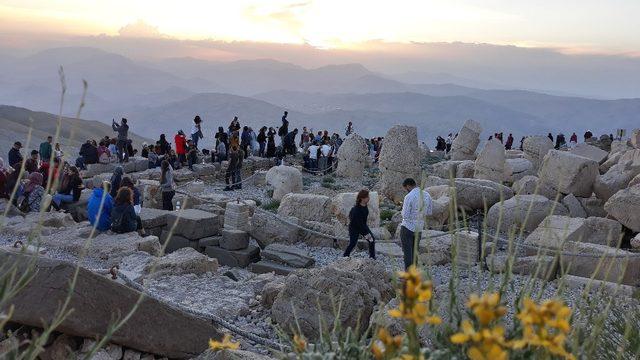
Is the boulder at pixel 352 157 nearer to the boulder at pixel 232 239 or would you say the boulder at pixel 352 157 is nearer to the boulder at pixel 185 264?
the boulder at pixel 232 239

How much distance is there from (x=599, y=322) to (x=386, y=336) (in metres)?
0.95

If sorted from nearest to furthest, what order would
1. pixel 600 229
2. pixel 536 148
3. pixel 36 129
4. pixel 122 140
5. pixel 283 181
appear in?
pixel 600 229, pixel 283 181, pixel 122 140, pixel 536 148, pixel 36 129

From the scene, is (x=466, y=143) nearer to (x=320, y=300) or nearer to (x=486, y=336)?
(x=320, y=300)

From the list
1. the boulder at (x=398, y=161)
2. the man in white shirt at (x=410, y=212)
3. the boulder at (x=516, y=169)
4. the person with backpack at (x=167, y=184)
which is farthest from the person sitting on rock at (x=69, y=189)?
the boulder at (x=516, y=169)

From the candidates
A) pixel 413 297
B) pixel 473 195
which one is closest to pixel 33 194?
pixel 473 195

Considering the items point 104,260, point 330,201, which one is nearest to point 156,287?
point 104,260

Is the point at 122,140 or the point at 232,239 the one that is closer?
the point at 232,239

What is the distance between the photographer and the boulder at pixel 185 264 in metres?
8.24

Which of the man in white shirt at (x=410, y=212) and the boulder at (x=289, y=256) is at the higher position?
the man in white shirt at (x=410, y=212)

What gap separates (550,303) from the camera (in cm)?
180

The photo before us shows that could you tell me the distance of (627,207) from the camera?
497 inches

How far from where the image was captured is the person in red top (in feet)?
63.8

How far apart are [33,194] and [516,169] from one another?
1610 cm

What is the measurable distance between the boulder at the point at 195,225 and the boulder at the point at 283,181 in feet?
21.5
